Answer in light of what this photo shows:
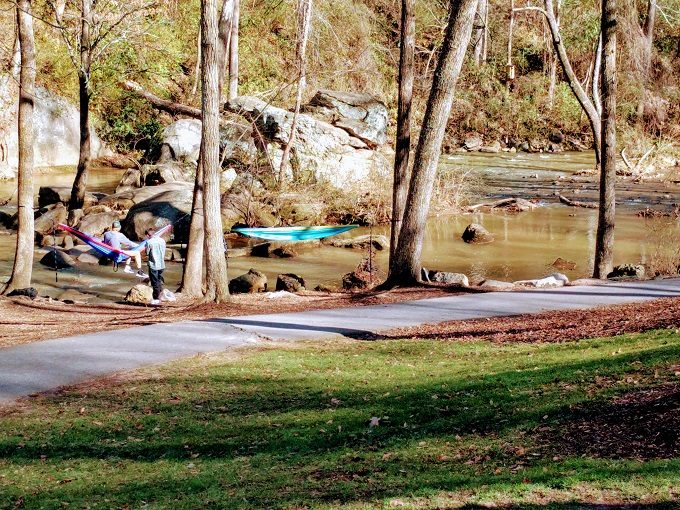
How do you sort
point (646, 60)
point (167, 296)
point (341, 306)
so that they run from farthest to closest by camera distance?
point (646, 60) → point (167, 296) → point (341, 306)

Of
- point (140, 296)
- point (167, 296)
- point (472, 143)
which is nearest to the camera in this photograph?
point (167, 296)

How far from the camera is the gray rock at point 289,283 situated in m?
16.8

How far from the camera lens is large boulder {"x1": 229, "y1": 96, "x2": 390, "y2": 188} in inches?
1039

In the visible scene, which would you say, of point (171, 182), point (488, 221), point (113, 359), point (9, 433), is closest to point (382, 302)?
point (113, 359)

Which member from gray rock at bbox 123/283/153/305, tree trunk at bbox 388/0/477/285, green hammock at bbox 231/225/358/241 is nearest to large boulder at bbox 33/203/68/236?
green hammock at bbox 231/225/358/241

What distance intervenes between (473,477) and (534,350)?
4296 millimetres

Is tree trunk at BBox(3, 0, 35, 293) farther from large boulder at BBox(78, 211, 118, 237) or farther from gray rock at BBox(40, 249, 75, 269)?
large boulder at BBox(78, 211, 118, 237)

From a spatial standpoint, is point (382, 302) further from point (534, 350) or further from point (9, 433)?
point (9, 433)

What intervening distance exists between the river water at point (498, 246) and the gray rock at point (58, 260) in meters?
0.31

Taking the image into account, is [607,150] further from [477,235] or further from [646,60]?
[646,60]

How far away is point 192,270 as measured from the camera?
1577 cm

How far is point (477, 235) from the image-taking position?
23.1 metres

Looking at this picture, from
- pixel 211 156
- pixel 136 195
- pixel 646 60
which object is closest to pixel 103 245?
pixel 211 156

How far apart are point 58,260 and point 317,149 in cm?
992
